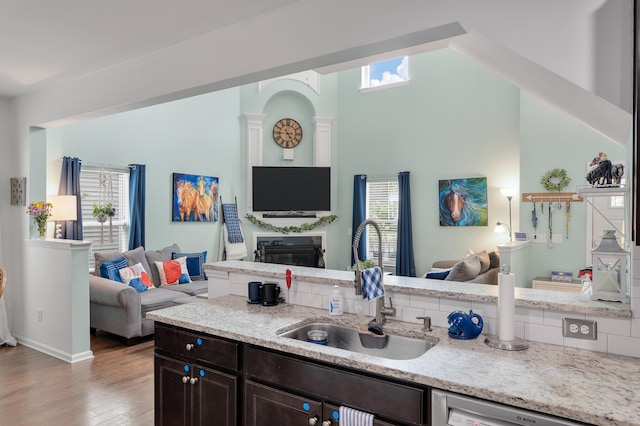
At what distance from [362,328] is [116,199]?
4.83 metres

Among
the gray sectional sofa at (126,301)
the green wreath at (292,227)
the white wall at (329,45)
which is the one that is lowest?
the gray sectional sofa at (126,301)

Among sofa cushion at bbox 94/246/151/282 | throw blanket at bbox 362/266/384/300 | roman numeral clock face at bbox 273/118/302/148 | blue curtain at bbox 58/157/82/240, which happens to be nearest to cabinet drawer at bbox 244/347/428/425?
throw blanket at bbox 362/266/384/300

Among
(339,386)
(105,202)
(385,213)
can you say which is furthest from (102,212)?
(339,386)

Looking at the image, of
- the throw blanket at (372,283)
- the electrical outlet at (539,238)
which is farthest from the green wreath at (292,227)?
the throw blanket at (372,283)

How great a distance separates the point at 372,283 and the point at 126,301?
343cm

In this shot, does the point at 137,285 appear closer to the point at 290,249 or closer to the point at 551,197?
the point at 290,249

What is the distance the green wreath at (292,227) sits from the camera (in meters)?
7.70

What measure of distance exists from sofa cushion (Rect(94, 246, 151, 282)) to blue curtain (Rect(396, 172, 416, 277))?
4025 mm

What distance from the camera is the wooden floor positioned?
9.90 feet

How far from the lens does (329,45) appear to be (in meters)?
2.21

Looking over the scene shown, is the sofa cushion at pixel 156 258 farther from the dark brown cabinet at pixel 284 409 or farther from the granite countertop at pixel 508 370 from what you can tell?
the dark brown cabinet at pixel 284 409

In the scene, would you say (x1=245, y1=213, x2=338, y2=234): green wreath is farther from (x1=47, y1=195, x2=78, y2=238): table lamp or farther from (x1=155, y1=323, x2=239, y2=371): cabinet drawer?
(x1=155, y1=323, x2=239, y2=371): cabinet drawer

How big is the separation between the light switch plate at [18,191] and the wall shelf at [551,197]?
5847mm

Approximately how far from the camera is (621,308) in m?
1.69
